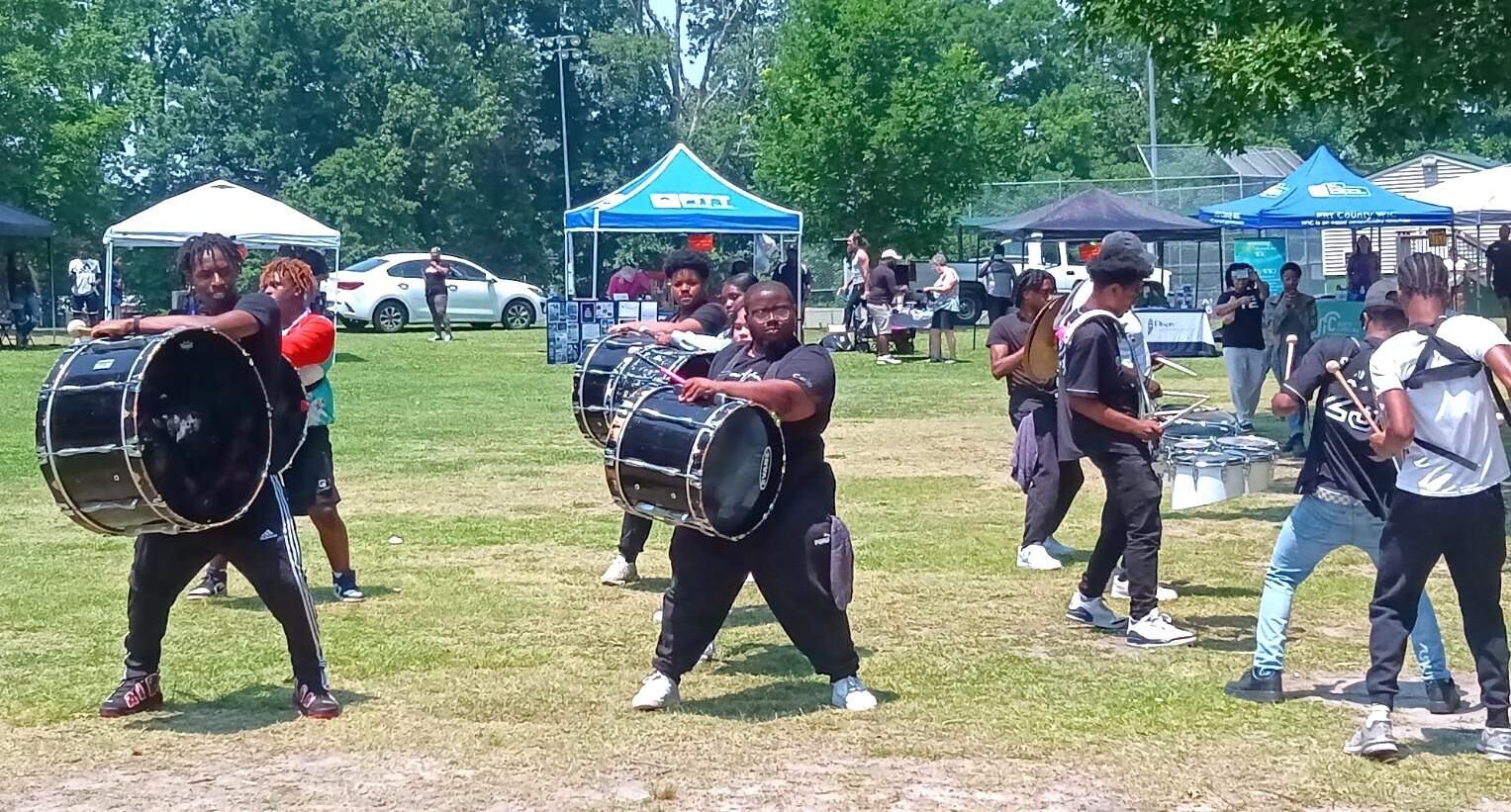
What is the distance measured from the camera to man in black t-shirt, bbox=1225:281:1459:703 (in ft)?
21.2

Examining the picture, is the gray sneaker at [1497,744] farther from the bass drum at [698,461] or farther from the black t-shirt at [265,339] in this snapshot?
the black t-shirt at [265,339]

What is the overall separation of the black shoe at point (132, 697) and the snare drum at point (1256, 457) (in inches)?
181

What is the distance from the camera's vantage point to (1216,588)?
9445 mm

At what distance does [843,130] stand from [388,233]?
1957 centimetres

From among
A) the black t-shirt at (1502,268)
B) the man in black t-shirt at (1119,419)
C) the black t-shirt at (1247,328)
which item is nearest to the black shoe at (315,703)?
the man in black t-shirt at (1119,419)

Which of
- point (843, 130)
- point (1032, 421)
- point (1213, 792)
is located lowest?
point (1213, 792)

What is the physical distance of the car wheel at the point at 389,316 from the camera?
3416 centimetres

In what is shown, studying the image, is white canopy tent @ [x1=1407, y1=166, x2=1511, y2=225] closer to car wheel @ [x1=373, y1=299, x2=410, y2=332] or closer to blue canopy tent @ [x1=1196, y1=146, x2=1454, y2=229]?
blue canopy tent @ [x1=1196, y1=146, x2=1454, y2=229]

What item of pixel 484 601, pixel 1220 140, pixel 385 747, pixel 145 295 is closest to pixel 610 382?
pixel 484 601

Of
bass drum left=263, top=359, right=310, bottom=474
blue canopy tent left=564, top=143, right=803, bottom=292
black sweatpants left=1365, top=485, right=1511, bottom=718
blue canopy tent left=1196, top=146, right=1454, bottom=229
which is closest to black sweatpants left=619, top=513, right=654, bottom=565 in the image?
bass drum left=263, top=359, right=310, bottom=474

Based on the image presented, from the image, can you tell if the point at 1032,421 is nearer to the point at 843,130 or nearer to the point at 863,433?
the point at 863,433

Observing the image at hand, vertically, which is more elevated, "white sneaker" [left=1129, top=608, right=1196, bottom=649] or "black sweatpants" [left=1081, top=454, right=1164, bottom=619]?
"black sweatpants" [left=1081, top=454, right=1164, bottom=619]

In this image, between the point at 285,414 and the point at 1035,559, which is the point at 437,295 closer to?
the point at 1035,559

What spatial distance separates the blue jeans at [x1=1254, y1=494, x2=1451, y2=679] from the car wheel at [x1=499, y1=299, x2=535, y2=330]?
30.1 meters
